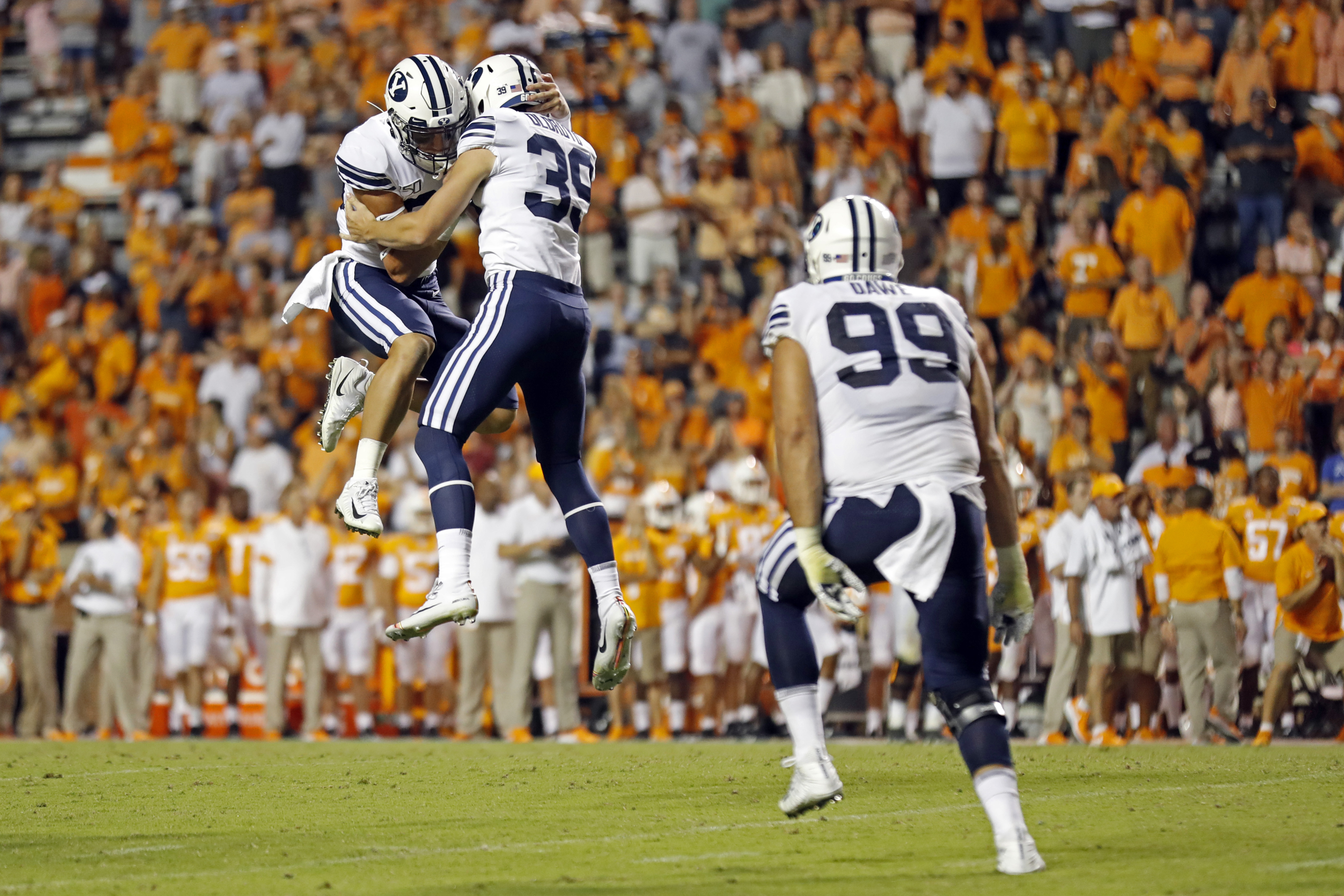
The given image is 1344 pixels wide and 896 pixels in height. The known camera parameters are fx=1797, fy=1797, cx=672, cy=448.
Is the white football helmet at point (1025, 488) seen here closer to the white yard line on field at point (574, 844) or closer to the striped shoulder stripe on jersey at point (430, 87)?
the white yard line on field at point (574, 844)

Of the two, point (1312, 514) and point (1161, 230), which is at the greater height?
point (1161, 230)

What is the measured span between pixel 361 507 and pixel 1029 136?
1145cm

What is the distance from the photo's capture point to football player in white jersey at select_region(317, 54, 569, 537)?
24.9 ft

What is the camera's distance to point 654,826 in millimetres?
7234

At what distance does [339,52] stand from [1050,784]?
15327 millimetres

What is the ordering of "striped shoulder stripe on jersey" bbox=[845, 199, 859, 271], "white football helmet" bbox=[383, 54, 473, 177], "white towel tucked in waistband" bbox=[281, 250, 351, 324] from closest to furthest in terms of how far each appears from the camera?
1. "striped shoulder stripe on jersey" bbox=[845, 199, 859, 271]
2. "white football helmet" bbox=[383, 54, 473, 177]
3. "white towel tucked in waistband" bbox=[281, 250, 351, 324]

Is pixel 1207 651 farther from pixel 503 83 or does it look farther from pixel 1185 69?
pixel 503 83

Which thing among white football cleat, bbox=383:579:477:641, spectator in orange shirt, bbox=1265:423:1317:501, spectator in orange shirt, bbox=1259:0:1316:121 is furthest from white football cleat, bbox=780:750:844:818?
spectator in orange shirt, bbox=1259:0:1316:121

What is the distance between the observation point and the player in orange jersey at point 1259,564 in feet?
45.7

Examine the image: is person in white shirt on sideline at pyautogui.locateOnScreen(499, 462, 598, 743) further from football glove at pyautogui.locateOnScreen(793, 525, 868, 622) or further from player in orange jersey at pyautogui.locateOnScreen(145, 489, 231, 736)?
football glove at pyautogui.locateOnScreen(793, 525, 868, 622)

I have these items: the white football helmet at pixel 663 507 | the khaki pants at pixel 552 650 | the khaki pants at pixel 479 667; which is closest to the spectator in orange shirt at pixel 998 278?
the white football helmet at pixel 663 507

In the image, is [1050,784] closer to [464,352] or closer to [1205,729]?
[464,352]

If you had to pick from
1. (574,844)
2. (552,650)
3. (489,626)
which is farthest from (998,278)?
(574,844)

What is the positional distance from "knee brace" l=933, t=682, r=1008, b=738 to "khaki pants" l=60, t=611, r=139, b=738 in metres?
11.5
